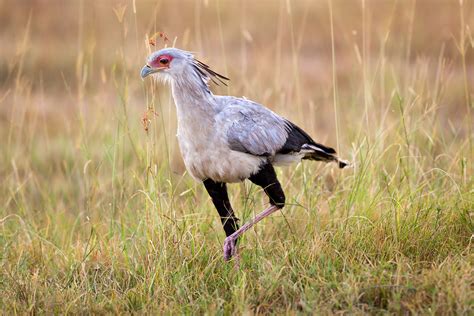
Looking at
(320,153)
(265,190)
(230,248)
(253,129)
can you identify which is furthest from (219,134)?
(320,153)

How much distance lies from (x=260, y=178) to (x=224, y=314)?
3.08ft

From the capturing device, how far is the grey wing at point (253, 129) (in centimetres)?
429

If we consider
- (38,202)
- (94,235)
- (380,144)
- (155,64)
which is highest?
(155,64)

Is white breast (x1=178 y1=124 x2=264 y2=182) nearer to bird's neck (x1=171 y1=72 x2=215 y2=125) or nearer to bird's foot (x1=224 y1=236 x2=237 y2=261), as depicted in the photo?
bird's neck (x1=171 y1=72 x2=215 y2=125)

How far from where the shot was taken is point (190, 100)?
429 centimetres

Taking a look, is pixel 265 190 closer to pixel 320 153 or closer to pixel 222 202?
pixel 222 202

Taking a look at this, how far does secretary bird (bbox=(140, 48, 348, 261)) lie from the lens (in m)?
4.23

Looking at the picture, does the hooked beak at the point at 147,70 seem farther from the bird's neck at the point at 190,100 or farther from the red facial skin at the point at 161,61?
the bird's neck at the point at 190,100

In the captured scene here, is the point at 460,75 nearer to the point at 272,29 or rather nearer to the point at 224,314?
the point at 272,29

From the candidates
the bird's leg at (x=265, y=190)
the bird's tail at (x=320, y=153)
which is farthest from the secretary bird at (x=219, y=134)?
the bird's tail at (x=320, y=153)

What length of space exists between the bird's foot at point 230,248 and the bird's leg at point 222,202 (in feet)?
0.60

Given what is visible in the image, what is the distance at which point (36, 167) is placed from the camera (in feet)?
26.4

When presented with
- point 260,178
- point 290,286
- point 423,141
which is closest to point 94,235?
point 260,178

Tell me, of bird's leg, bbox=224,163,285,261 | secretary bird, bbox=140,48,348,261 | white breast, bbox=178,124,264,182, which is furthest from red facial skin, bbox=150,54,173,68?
bird's leg, bbox=224,163,285,261
